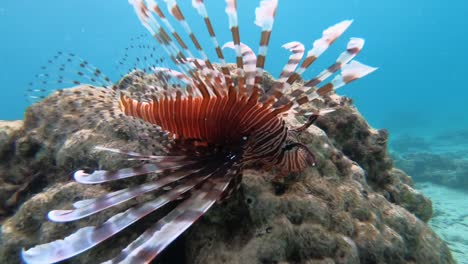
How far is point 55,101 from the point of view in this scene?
4160 millimetres

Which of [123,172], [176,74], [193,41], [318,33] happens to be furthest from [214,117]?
[318,33]

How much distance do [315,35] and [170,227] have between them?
139 m

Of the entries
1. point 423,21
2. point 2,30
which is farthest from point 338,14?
point 2,30

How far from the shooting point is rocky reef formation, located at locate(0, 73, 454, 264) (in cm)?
262

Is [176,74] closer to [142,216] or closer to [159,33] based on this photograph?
[159,33]

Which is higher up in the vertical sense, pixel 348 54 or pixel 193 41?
pixel 193 41

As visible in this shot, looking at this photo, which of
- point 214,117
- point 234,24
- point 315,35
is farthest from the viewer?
point 315,35

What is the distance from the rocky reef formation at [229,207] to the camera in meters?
2.62

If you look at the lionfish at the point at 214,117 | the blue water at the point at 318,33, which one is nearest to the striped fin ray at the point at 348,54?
the lionfish at the point at 214,117

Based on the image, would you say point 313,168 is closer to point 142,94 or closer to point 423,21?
point 142,94

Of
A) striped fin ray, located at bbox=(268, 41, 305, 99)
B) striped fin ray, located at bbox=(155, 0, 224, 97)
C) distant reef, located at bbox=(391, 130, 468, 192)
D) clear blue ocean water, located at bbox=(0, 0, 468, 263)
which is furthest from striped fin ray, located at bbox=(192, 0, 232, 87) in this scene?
clear blue ocean water, located at bbox=(0, 0, 468, 263)

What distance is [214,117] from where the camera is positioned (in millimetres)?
2879

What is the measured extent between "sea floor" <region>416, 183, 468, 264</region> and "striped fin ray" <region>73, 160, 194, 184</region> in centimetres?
804

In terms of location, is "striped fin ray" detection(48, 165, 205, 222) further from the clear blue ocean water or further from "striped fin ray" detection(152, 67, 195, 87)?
the clear blue ocean water
